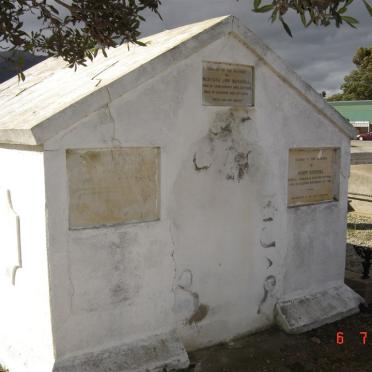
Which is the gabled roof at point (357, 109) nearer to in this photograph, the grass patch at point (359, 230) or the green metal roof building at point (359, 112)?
the green metal roof building at point (359, 112)

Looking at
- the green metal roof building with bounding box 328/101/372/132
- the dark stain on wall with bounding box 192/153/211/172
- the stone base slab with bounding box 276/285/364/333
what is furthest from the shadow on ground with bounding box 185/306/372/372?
the green metal roof building with bounding box 328/101/372/132

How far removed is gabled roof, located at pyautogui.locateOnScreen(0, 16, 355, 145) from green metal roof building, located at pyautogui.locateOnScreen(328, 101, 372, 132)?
50145 mm

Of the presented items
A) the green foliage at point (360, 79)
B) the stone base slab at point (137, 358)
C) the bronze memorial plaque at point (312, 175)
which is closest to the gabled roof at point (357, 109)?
the green foliage at point (360, 79)

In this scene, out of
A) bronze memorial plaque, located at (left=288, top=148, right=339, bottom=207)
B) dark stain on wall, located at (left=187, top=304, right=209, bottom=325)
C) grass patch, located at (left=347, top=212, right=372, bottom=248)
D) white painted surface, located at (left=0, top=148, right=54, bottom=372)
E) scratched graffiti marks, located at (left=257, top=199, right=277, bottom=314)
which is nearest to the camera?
white painted surface, located at (left=0, top=148, right=54, bottom=372)

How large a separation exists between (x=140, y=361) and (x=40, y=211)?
1.97m

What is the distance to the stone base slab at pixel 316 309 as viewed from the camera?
6.32 meters

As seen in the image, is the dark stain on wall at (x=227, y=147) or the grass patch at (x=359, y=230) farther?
the grass patch at (x=359, y=230)

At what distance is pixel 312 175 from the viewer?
6629mm

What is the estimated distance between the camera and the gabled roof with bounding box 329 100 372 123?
5325 centimetres

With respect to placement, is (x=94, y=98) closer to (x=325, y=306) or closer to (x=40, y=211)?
(x=40, y=211)

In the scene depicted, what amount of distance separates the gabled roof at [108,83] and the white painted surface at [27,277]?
1.04ft

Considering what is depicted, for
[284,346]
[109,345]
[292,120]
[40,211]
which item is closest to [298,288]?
[284,346]
